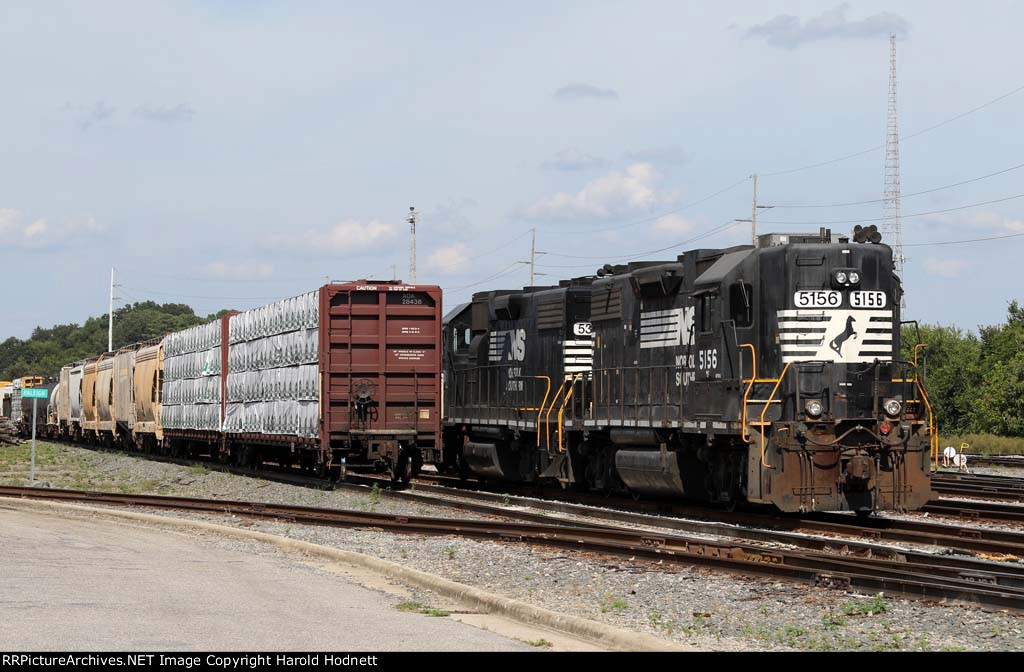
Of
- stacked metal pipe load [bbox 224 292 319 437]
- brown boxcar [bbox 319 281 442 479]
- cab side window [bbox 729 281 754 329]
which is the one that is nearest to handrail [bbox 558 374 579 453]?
brown boxcar [bbox 319 281 442 479]

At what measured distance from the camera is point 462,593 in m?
11.7

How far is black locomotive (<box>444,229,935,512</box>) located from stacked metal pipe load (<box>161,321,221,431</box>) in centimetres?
1363

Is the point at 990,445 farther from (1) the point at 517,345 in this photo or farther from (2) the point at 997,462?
(1) the point at 517,345

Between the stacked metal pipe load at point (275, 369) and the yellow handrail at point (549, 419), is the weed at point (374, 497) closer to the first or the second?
the stacked metal pipe load at point (275, 369)

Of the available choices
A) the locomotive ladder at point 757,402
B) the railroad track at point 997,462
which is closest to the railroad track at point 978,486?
the railroad track at point 997,462

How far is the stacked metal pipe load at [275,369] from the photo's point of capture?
1030 inches

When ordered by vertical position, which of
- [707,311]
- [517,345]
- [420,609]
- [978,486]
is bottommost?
[420,609]

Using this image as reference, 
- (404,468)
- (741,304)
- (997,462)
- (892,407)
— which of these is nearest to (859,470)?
(892,407)

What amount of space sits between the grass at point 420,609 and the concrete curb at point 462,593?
0.44 metres

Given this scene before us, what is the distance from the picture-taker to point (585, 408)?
23.3 metres

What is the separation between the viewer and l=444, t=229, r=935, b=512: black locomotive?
17.5 metres

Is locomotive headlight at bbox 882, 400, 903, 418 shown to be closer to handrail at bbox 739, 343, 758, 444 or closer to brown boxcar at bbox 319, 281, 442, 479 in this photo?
handrail at bbox 739, 343, 758, 444

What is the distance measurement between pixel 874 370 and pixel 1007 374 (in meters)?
59.6

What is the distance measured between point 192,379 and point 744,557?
2588 centimetres
